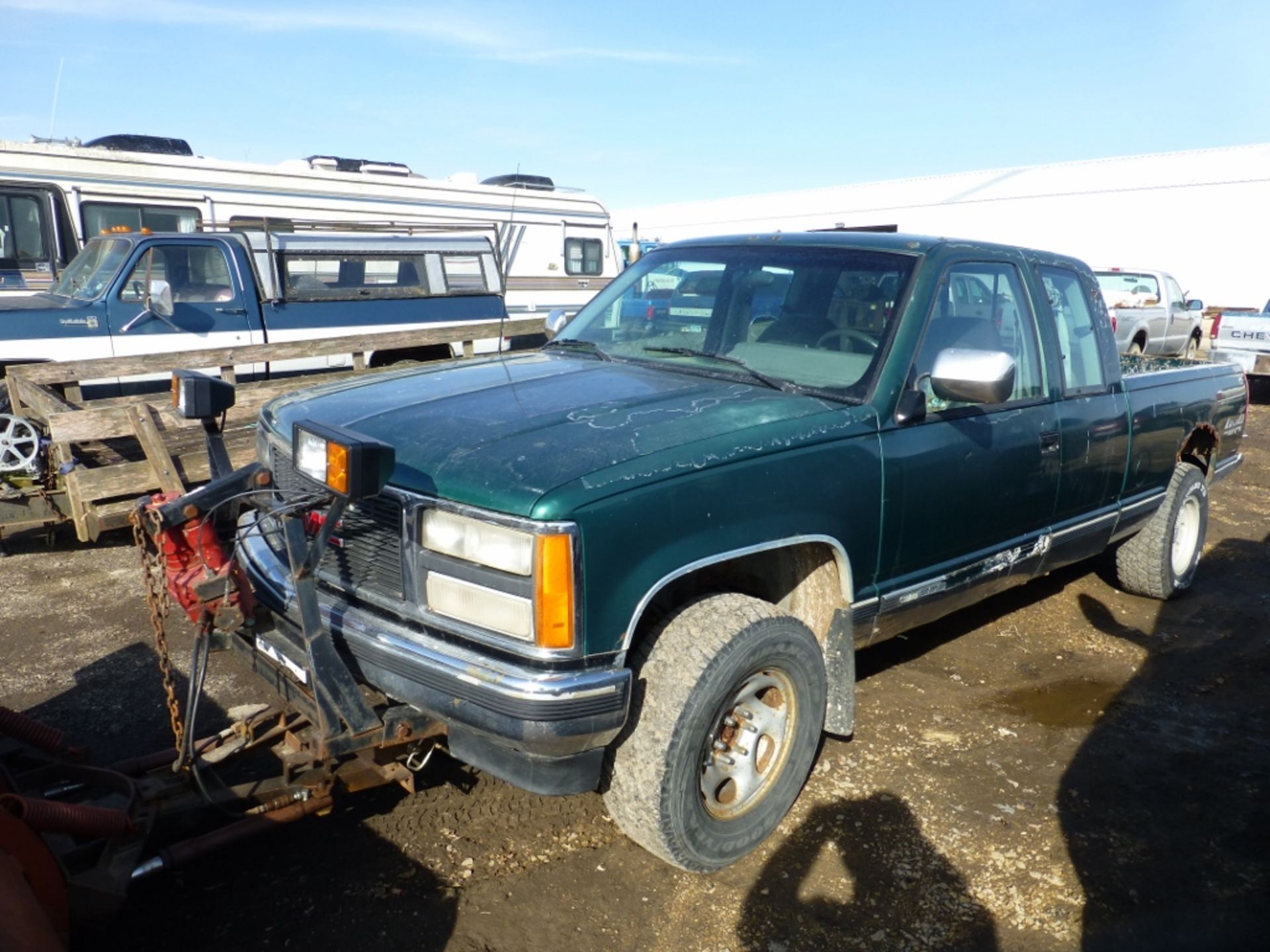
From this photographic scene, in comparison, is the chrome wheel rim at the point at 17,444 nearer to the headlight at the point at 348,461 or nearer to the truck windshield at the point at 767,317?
the truck windshield at the point at 767,317

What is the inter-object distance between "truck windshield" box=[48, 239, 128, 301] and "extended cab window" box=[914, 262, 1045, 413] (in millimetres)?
7144

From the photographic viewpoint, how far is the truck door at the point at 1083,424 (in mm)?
4203

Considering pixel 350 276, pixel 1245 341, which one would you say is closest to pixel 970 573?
pixel 350 276

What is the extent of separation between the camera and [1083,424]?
4234 mm

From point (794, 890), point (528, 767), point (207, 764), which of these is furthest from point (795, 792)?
point (207, 764)

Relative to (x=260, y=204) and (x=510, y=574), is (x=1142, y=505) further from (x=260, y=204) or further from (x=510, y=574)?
(x=260, y=204)

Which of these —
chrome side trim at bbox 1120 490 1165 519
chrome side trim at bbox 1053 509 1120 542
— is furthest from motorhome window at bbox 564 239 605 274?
chrome side trim at bbox 1053 509 1120 542

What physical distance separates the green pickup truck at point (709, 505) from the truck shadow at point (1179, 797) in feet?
2.64

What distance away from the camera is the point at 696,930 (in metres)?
2.77

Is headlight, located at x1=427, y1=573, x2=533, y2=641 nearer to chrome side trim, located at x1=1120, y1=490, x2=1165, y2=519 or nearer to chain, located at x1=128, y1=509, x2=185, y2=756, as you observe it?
chain, located at x1=128, y1=509, x2=185, y2=756

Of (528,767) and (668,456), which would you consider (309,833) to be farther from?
(668,456)

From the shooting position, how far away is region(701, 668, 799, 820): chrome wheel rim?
2.98m

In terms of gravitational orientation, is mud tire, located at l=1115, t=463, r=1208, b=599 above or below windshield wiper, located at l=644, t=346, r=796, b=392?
Result: below

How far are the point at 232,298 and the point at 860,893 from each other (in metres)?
7.62
